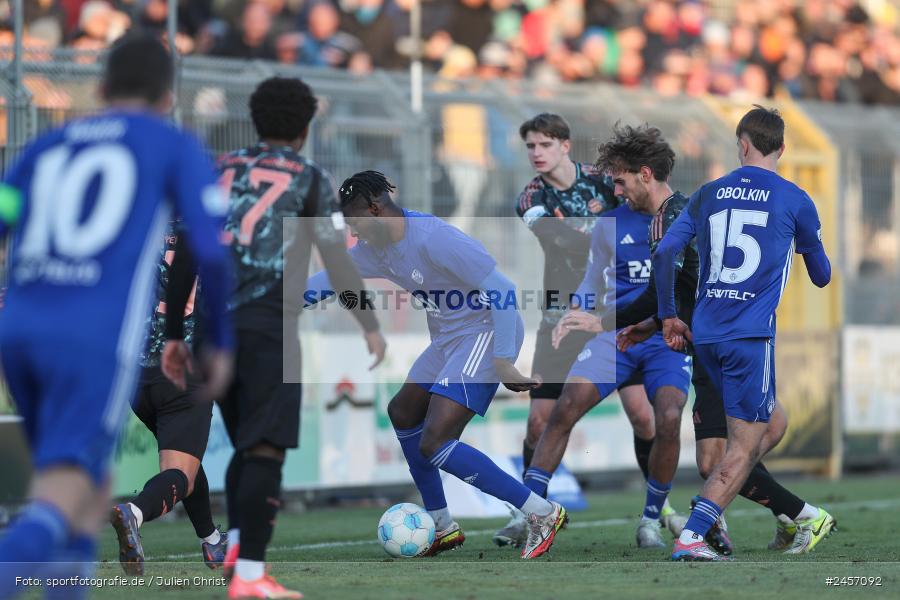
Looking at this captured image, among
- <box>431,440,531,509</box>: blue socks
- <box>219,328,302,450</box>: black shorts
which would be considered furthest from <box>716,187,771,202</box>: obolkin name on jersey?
<box>219,328,302,450</box>: black shorts

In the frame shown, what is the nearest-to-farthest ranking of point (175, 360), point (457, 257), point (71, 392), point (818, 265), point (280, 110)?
1. point (71, 392)
2. point (175, 360)
3. point (280, 110)
4. point (818, 265)
5. point (457, 257)

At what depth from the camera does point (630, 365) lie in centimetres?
905

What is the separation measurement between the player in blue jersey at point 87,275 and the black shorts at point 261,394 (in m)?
1.12

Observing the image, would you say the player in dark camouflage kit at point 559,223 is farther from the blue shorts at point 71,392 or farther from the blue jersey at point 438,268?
the blue shorts at point 71,392

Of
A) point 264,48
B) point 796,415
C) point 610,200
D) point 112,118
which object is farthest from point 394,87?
point 112,118

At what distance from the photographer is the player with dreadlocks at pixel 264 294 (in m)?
5.84

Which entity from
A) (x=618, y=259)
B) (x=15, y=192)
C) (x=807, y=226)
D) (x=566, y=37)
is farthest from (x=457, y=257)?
(x=566, y=37)

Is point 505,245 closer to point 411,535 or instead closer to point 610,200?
point 610,200

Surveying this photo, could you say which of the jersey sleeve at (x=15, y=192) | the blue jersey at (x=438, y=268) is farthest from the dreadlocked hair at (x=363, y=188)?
the jersey sleeve at (x=15, y=192)

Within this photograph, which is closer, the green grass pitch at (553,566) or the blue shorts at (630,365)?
the green grass pitch at (553,566)

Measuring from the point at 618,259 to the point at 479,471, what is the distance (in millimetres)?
1825

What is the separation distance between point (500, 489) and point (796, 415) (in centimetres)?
917

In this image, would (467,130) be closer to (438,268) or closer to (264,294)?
(438,268)

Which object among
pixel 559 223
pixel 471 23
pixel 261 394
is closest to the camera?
pixel 261 394
